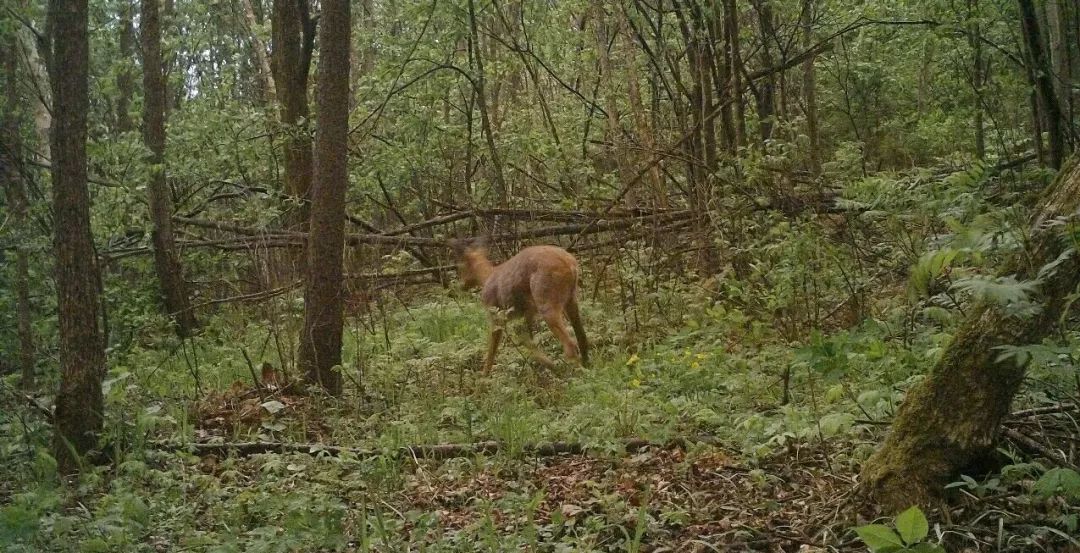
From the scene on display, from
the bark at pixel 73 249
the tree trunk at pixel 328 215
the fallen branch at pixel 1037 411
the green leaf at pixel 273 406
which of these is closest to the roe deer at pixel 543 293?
the tree trunk at pixel 328 215

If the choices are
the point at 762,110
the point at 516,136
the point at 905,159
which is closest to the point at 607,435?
the point at 516,136

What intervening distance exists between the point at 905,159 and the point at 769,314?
10.0m

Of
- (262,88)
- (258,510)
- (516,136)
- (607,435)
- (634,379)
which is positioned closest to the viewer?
(258,510)

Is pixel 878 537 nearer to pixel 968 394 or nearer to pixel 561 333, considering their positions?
pixel 968 394

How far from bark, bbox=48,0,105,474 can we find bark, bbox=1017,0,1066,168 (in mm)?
6194

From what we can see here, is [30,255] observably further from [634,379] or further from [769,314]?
[769,314]

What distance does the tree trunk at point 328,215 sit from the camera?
26.8 feet

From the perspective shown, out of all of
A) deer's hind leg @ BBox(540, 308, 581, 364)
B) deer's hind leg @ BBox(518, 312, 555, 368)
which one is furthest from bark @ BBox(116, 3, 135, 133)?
deer's hind leg @ BBox(540, 308, 581, 364)

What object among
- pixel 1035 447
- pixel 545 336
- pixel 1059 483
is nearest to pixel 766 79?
pixel 545 336

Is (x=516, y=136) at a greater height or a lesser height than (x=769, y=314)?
greater

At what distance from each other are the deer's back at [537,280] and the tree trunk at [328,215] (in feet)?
6.80

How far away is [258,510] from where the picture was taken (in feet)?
17.8

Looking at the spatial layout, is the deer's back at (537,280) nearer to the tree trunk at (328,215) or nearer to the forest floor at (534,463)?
the forest floor at (534,463)

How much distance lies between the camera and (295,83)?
520 inches
